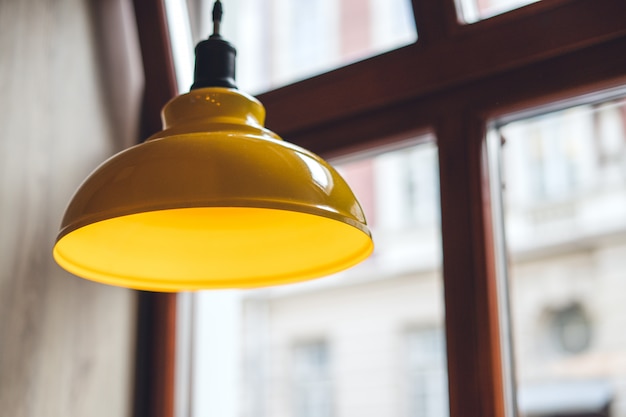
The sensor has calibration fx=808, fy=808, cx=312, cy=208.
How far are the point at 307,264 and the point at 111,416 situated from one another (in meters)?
0.74

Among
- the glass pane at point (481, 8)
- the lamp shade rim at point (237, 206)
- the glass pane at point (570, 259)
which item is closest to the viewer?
the lamp shade rim at point (237, 206)

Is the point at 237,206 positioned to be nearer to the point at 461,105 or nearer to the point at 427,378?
the point at 461,105

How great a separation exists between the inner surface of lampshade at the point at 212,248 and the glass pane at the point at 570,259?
18.2 feet

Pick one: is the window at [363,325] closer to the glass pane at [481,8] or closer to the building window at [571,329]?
the building window at [571,329]

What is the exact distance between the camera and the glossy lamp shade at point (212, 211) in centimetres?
84

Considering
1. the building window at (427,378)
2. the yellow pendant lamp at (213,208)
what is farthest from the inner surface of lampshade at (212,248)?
the building window at (427,378)

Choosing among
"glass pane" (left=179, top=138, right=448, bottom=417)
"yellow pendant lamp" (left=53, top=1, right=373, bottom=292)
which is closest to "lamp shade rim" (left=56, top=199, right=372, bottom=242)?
"yellow pendant lamp" (left=53, top=1, right=373, bottom=292)

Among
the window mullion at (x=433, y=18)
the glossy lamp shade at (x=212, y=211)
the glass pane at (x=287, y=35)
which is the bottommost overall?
the glossy lamp shade at (x=212, y=211)

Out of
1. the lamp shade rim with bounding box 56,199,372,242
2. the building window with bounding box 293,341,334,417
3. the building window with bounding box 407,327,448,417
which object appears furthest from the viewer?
the building window with bounding box 293,341,334,417

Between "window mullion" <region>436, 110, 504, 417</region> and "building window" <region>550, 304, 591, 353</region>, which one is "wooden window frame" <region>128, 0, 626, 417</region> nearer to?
"window mullion" <region>436, 110, 504, 417</region>

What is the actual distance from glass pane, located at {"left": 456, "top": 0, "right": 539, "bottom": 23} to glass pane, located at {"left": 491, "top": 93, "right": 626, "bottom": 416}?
16.2 feet

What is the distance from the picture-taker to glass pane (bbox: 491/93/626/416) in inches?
254

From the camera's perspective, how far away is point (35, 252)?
1523mm

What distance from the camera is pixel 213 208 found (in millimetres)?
1086
